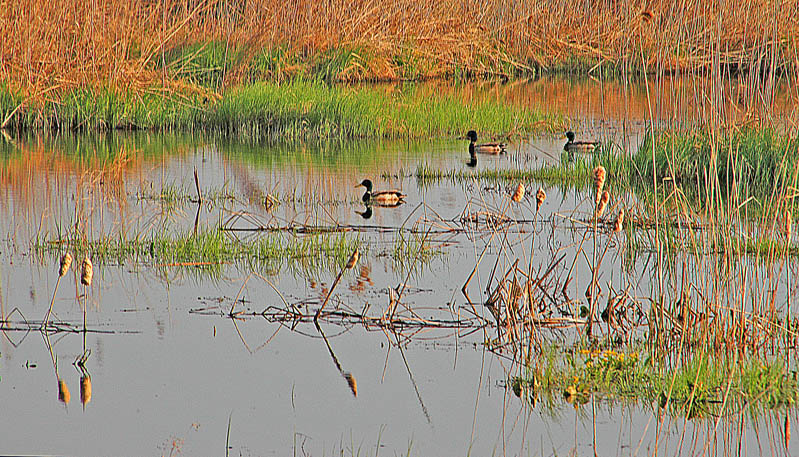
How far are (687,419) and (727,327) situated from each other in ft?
2.92

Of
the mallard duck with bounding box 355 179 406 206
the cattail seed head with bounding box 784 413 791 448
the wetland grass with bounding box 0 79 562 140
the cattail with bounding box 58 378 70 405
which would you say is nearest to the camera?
the cattail seed head with bounding box 784 413 791 448

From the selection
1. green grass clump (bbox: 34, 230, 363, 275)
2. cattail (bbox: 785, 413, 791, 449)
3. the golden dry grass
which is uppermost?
the golden dry grass

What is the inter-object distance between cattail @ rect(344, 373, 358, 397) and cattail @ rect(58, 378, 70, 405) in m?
1.18

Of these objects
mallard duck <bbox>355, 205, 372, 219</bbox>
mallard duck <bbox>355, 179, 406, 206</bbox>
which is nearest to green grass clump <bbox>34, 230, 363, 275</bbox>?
mallard duck <bbox>355, 205, 372, 219</bbox>

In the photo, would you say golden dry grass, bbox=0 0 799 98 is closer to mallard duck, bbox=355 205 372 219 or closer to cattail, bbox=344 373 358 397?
mallard duck, bbox=355 205 372 219

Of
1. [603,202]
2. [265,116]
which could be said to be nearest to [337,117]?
[265,116]

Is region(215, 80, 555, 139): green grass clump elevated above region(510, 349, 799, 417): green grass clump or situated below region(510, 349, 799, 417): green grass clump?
above

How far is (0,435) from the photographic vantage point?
472cm

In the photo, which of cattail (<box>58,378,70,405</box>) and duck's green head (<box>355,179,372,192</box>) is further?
duck's green head (<box>355,179,372,192</box>)

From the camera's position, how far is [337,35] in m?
23.0

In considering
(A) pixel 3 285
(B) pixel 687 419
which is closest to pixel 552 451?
(B) pixel 687 419

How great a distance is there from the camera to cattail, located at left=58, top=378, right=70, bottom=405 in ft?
16.9

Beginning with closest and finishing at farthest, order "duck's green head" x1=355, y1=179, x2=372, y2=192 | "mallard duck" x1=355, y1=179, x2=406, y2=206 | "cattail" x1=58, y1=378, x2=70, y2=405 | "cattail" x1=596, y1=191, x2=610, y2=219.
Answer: "cattail" x1=58, y1=378, x2=70, y2=405, "cattail" x1=596, y1=191, x2=610, y2=219, "mallard duck" x1=355, y1=179, x2=406, y2=206, "duck's green head" x1=355, y1=179, x2=372, y2=192

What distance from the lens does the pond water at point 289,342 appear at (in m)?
4.76
